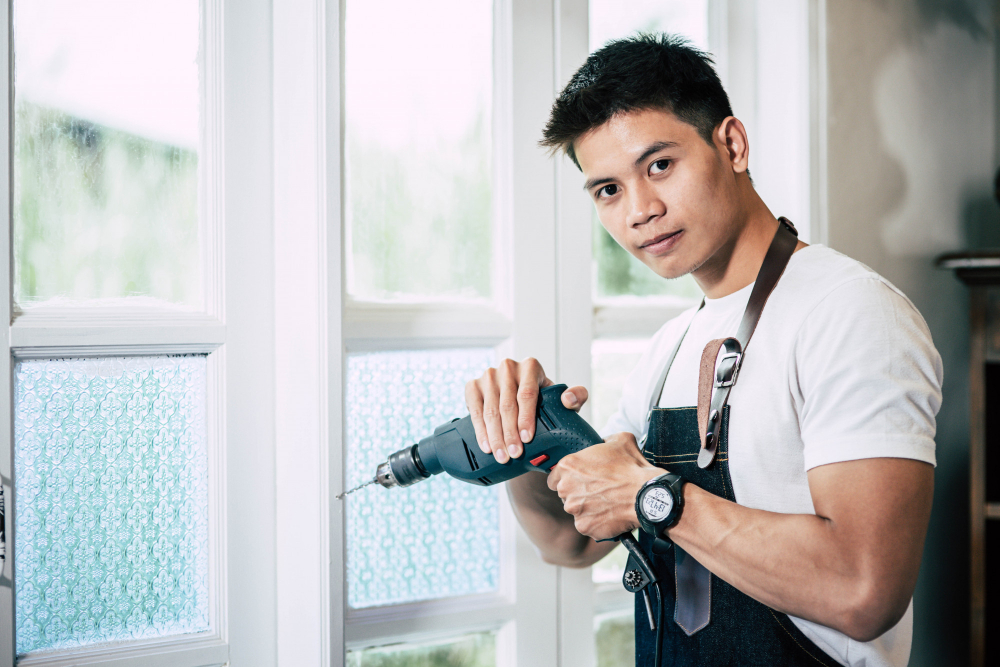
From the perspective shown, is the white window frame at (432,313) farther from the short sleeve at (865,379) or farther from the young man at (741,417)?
the short sleeve at (865,379)

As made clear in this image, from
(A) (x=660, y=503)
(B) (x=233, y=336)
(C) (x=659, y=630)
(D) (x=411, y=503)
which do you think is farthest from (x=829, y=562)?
(B) (x=233, y=336)

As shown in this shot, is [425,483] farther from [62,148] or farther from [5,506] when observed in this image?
[62,148]

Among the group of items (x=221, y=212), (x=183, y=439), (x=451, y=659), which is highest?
(x=221, y=212)

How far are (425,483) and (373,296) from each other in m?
0.35

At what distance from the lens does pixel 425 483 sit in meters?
1.26

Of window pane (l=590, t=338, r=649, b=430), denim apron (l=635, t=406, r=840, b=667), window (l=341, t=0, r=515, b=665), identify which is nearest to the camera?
denim apron (l=635, t=406, r=840, b=667)

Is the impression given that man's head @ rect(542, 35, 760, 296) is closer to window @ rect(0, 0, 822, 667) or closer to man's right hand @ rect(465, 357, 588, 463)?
man's right hand @ rect(465, 357, 588, 463)

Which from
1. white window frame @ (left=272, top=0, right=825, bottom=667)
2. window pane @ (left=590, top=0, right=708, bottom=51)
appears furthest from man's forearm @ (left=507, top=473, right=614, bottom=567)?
window pane @ (left=590, top=0, right=708, bottom=51)

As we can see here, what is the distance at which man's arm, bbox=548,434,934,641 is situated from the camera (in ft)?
2.34

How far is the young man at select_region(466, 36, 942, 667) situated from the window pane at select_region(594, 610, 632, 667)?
1.37 ft

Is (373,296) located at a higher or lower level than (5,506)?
higher

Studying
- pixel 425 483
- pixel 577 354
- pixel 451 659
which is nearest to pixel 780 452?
pixel 577 354

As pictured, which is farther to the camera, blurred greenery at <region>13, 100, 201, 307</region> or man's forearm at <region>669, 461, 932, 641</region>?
blurred greenery at <region>13, 100, 201, 307</region>

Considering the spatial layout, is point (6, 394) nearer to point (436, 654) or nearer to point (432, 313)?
point (432, 313)
